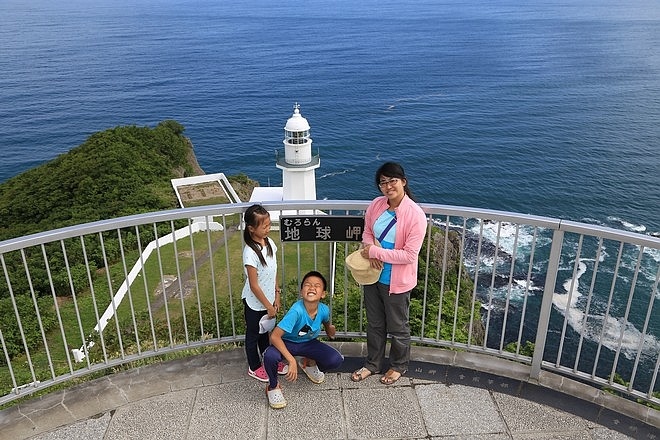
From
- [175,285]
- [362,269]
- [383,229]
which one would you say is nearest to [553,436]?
[362,269]

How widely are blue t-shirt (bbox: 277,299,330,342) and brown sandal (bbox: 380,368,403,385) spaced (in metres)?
0.68

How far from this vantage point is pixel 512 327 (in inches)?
834

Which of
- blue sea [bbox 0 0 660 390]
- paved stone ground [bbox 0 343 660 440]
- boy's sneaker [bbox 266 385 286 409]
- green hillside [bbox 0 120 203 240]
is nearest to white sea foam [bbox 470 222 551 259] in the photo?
blue sea [bbox 0 0 660 390]

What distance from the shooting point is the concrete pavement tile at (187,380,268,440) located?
12.6ft

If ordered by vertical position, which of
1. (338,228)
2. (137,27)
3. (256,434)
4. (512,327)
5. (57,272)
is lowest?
(512,327)

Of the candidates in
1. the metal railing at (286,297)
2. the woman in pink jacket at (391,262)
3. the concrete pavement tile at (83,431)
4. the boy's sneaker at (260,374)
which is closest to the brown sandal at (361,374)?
the woman in pink jacket at (391,262)

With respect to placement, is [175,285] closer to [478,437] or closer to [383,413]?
[383,413]

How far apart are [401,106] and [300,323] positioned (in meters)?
55.3

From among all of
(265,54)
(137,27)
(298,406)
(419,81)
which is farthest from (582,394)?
(137,27)

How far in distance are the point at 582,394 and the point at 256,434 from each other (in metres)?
2.56

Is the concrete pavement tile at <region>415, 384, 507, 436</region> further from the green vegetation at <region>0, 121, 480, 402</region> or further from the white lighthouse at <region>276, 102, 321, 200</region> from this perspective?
the white lighthouse at <region>276, 102, 321, 200</region>

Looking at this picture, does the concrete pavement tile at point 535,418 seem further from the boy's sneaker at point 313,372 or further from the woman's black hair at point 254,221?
the woman's black hair at point 254,221

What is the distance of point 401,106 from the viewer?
57219 millimetres

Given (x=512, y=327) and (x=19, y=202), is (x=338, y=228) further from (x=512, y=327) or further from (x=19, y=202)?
(x=19, y=202)
